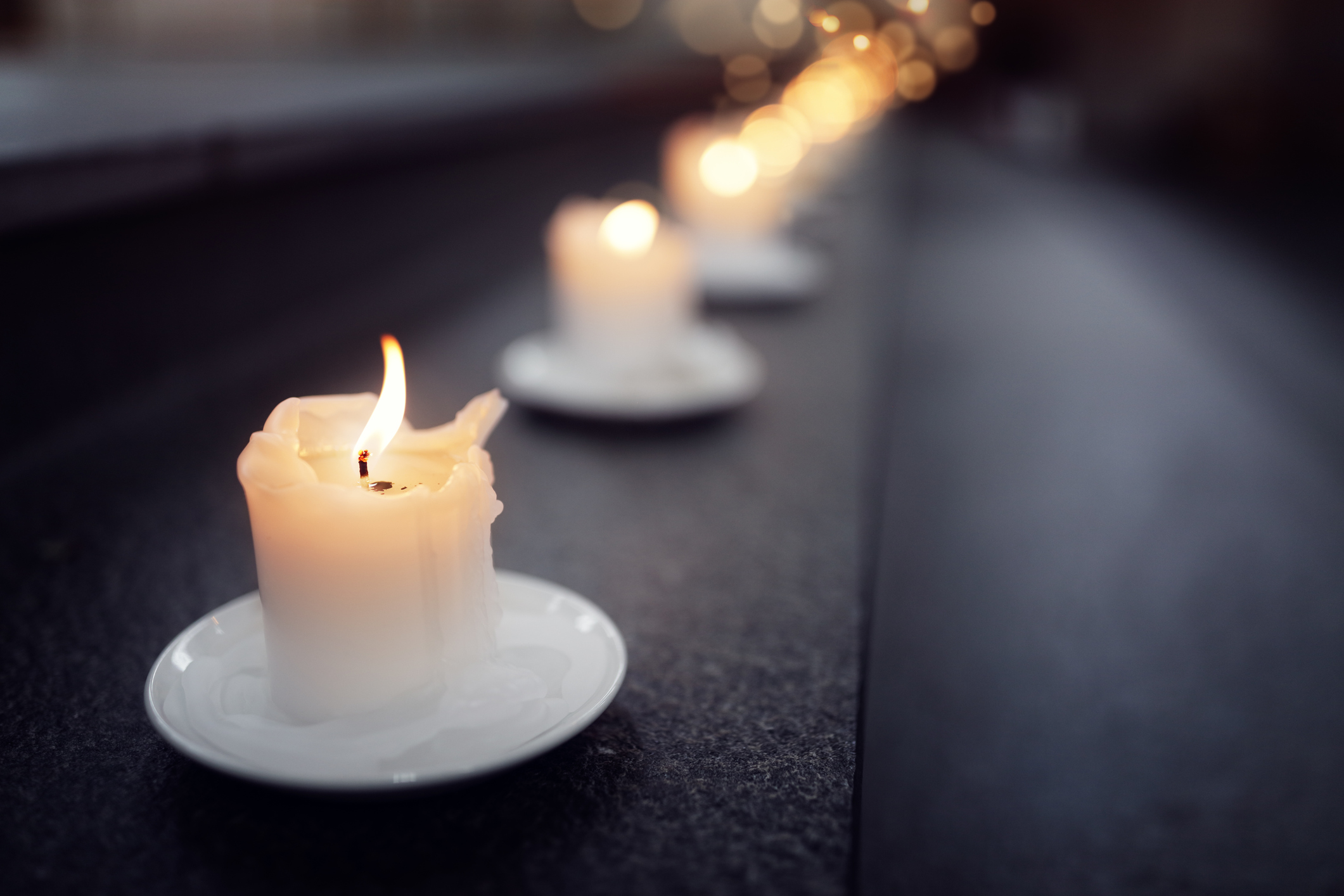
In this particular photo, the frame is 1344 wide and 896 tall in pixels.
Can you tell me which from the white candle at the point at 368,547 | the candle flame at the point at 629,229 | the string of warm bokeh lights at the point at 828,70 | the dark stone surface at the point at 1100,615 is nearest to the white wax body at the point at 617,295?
the candle flame at the point at 629,229

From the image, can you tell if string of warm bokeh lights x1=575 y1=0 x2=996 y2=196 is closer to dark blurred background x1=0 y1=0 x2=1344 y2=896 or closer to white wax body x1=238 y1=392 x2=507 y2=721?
dark blurred background x1=0 y1=0 x2=1344 y2=896

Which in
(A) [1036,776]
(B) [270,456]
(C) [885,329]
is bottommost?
(A) [1036,776]

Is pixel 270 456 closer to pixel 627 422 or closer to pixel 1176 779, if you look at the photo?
pixel 627 422

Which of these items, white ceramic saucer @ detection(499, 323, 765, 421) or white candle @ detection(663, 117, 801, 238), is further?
white candle @ detection(663, 117, 801, 238)

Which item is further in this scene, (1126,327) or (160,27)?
(160,27)

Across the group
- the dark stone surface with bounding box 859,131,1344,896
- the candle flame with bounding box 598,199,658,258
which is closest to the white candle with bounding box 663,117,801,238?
the dark stone surface with bounding box 859,131,1344,896

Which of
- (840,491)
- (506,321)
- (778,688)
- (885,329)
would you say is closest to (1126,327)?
(885,329)
